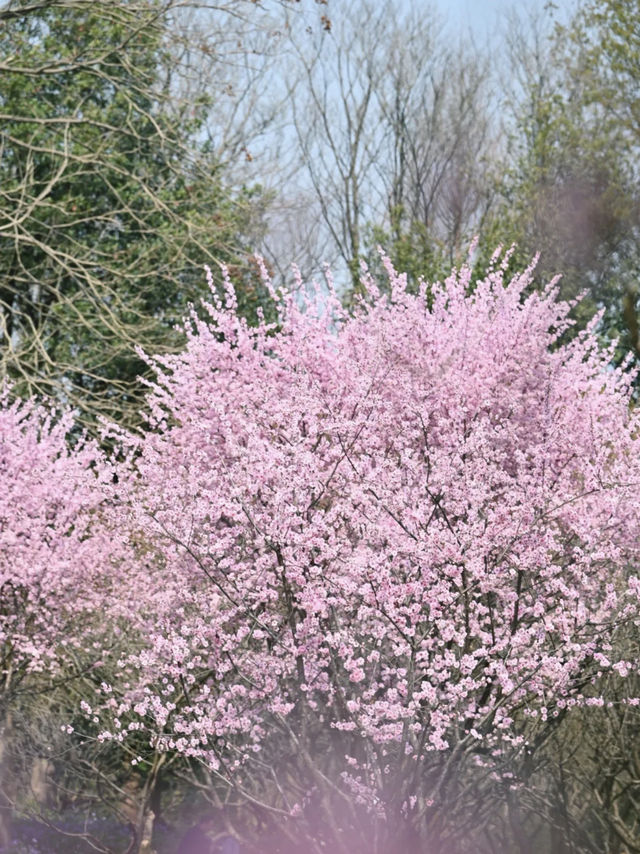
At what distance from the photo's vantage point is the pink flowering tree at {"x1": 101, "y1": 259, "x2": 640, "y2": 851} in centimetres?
623

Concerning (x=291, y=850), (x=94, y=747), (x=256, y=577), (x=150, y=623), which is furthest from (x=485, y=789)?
(x=94, y=747)

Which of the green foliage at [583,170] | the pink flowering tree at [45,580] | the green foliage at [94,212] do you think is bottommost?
the pink flowering tree at [45,580]

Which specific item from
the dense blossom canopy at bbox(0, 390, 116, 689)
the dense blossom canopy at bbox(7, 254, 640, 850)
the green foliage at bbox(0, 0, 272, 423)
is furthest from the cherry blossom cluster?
the green foliage at bbox(0, 0, 272, 423)

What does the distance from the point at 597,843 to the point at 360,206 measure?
20800mm

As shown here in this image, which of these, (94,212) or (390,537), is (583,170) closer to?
(94,212)

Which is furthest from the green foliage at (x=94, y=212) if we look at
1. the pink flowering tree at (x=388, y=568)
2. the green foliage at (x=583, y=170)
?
the pink flowering tree at (x=388, y=568)

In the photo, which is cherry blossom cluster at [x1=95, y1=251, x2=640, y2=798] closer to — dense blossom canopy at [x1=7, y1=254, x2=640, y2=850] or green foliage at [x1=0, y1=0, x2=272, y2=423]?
dense blossom canopy at [x1=7, y1=254, x2=640, y2=850]

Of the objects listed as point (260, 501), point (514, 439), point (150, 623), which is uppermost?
point (514, 439)

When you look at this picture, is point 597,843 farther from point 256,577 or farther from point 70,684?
point 70,684

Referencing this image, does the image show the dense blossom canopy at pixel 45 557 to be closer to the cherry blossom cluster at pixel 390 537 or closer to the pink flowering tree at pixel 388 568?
the cherry blossom cluster at pixel 390 537

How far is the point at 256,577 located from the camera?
21.5 ft

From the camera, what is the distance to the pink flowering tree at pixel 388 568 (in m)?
A: 6.23

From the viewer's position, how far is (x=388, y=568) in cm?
622

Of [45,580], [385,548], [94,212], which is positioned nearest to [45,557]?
[45,580]
